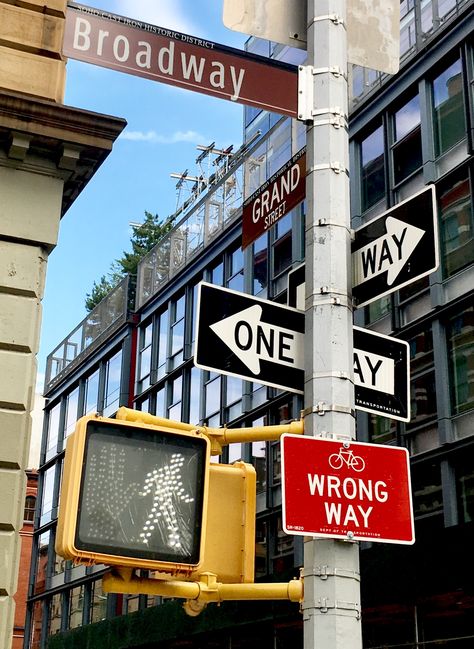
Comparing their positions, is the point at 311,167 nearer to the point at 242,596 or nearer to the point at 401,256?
the point at 401,256

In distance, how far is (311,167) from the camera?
498cm

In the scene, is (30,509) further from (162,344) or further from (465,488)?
(465,488)

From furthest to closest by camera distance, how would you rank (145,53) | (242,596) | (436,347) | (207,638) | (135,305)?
(135,305) < (207,638) < (436,347) < (145,53) < (242,596)

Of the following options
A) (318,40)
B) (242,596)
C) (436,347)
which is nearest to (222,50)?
(318,40)

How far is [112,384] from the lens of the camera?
128 ft

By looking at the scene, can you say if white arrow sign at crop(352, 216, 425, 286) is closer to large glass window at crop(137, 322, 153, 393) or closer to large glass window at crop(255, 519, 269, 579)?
large glass window at crop(255, 519, 269, 579)

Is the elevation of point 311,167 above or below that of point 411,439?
below

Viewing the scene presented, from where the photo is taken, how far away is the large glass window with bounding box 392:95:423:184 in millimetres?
23688

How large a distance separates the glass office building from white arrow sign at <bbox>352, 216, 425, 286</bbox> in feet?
47.3

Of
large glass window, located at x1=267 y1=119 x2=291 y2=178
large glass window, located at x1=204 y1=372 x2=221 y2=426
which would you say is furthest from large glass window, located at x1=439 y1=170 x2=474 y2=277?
large glass window, located at x1=204 y1=372 x2=221 y2=426

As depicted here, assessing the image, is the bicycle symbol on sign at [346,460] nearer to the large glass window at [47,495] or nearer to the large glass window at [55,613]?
the large glass window at [55,613]

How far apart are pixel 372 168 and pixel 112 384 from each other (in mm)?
17330

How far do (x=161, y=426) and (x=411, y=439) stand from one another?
18.4m

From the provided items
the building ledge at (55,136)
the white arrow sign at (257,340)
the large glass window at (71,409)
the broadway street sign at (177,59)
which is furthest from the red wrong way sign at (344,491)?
the large glass window at (71,409)
